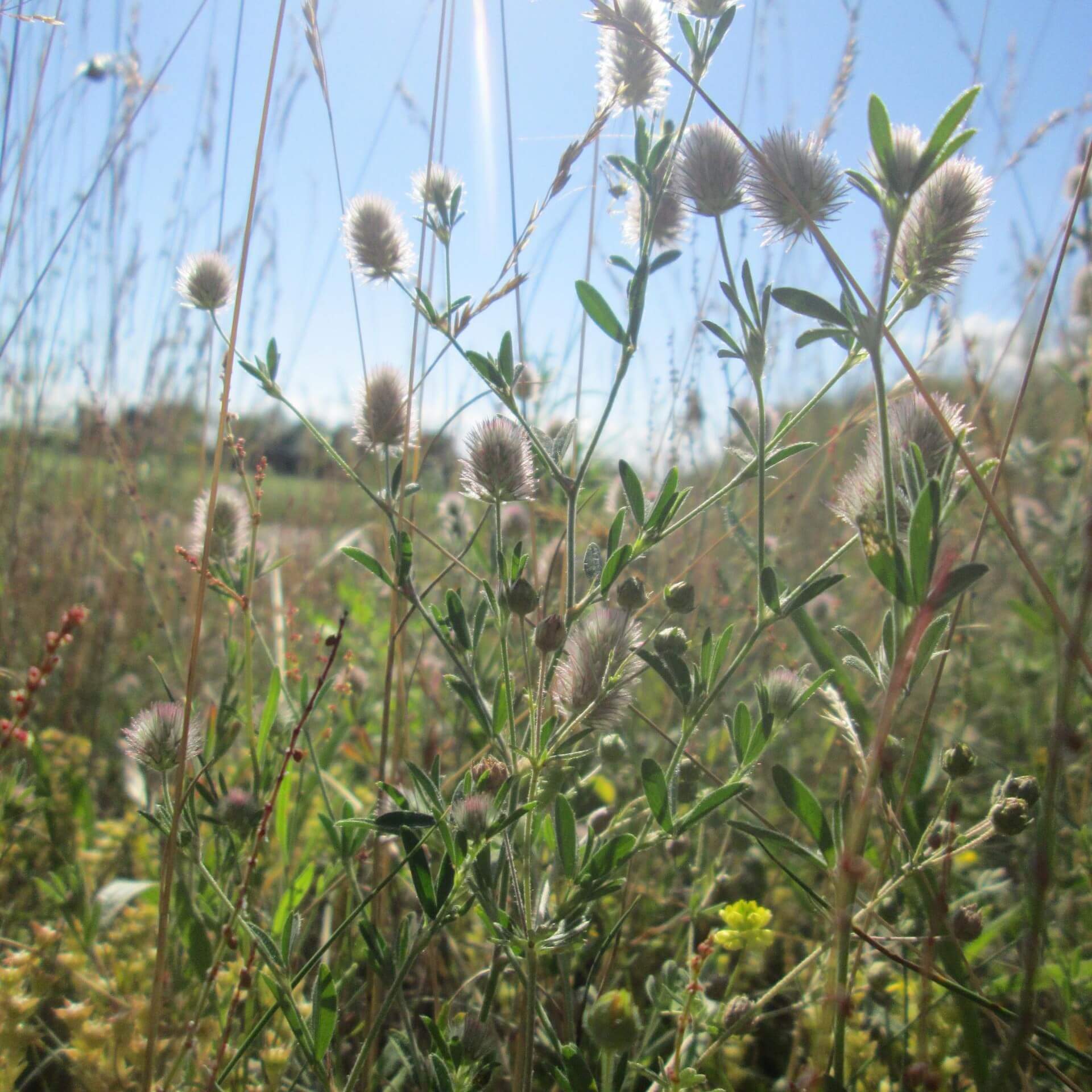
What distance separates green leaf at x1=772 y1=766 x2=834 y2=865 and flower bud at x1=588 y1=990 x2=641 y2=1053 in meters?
0.25

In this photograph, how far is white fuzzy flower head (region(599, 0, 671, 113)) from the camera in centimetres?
101

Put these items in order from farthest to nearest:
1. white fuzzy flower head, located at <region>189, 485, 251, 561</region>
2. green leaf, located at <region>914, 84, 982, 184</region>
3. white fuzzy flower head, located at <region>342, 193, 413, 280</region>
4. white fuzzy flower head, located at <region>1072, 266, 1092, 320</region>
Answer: white fuzzy flower head, located at <region>1072, 266, 1092, 320</region>, white fuzzy flower head, located at <region>189, 485, 251, 561</region>, white fuzzy flower head, located at <region>342, 193, 413, 280</region>, green leaf, located at <region>914, 84, 982, 184</region>

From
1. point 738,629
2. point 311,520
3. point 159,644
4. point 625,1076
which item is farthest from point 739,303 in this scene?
point 311,520

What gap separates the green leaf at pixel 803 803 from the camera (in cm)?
84

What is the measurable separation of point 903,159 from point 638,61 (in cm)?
48

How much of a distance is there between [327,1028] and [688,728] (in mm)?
470

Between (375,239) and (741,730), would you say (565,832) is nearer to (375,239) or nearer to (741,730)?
(741,730)

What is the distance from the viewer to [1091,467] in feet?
6.63

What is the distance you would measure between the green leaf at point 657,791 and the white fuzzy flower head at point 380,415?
552 mm

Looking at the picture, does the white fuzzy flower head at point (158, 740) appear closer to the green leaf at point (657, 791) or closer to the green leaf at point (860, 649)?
the green leaf at point (657, 791)

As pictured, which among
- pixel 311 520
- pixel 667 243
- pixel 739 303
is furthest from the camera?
pixel 311 520

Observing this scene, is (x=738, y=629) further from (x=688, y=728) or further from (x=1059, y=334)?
(x=1059, y=334)

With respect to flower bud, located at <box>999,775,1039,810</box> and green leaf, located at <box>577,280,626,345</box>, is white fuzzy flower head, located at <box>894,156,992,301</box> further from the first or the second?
flower bud, located at <box>999,775,1039,810</box>

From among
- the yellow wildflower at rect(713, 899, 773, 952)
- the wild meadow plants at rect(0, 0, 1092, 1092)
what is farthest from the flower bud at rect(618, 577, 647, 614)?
the yellow wildflower at rect(713, 899, 773, 952)
